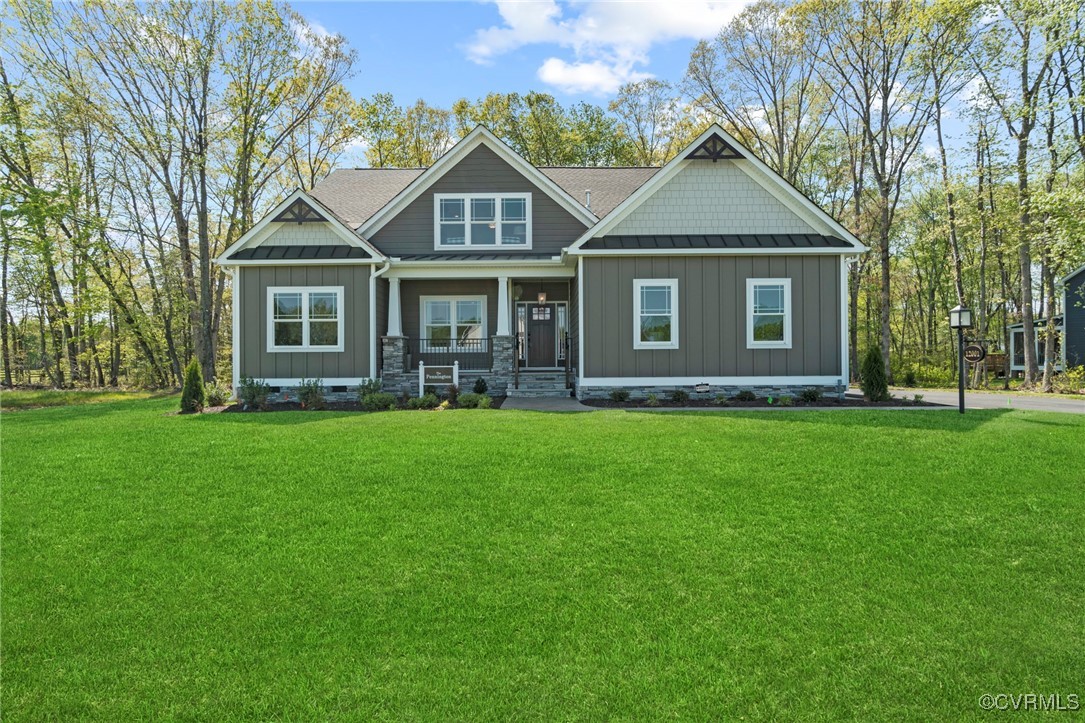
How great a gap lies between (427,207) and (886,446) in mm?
12661

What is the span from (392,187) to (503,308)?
6.69 meters

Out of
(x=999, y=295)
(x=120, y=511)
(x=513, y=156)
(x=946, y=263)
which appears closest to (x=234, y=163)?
(x=513, y=156)

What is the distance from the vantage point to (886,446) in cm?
733

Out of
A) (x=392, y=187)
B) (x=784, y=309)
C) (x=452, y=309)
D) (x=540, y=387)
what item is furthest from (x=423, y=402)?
(x=392, y=187)

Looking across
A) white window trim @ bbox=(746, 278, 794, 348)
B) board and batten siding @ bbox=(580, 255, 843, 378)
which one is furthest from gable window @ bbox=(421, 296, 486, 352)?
white window trim @ bbox=(746, 278, 794, 348)

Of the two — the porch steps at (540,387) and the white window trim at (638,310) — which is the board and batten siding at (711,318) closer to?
the white window trim at (638,310)

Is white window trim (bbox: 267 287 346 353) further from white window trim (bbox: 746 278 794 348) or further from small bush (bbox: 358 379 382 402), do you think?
white window trim (bbox: 746 278 794 348)

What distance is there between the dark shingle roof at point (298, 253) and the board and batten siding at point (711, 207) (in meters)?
6.30

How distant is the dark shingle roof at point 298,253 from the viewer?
14289 mm

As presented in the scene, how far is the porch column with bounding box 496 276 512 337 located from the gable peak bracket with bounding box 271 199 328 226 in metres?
4.60

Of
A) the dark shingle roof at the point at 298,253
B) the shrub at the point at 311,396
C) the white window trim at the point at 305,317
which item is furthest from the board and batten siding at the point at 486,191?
the shrub at the point at 311,396

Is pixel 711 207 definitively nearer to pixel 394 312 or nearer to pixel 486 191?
pixel 486 191

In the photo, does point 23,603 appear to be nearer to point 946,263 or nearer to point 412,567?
point 412,567

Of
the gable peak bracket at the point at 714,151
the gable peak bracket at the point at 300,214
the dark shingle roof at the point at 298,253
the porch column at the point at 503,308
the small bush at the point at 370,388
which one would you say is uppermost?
the gable peak bracket at the point at 714,151
